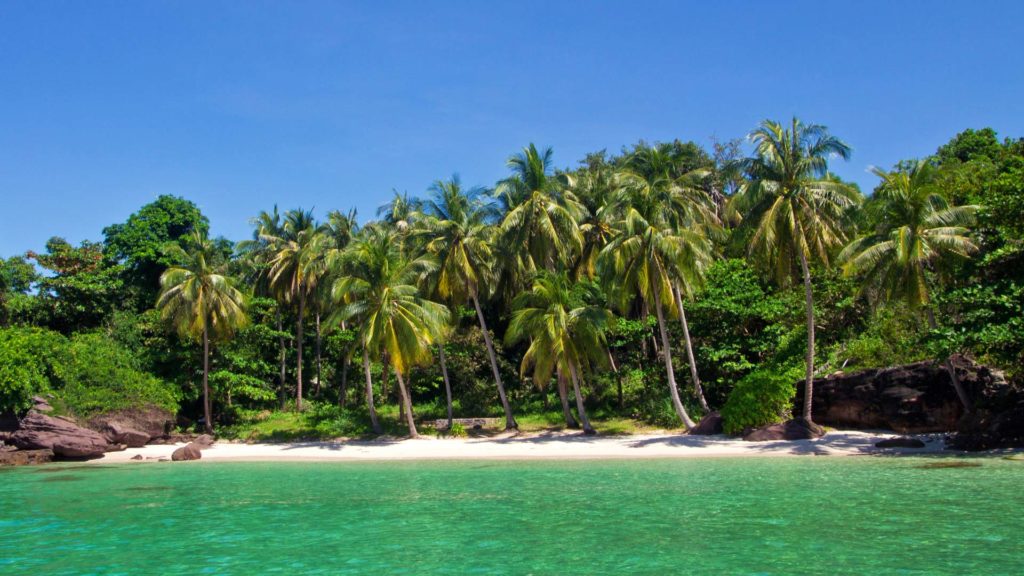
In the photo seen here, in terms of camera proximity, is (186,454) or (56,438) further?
(186,454)

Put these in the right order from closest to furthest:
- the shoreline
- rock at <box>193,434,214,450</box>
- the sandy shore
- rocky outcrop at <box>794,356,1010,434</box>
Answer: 1. the shoreline
2. the sandy shore
3. rocky outcrop at <box>794,356,1010,434</box>
4. rock at <box>193,434,214,450</box>

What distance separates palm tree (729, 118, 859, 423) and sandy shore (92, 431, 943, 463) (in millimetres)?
2483

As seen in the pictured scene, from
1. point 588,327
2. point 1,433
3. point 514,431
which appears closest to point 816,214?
point 588,327

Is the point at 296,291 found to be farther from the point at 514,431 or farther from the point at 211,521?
the point at 211,521

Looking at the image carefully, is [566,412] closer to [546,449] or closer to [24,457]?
[546,449]

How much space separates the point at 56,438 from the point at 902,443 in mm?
32202

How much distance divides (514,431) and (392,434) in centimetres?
591

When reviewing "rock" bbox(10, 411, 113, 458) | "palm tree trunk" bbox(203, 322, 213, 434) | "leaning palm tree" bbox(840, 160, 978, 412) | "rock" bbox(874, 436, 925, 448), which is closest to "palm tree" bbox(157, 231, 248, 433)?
"palm tree trunk" bbox(203, 322, 213, 434)

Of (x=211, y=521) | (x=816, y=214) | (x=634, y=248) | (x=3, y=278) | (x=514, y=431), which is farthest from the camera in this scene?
(x=3, y=278)

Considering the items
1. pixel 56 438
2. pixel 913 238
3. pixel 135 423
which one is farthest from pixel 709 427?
pixel 56 438

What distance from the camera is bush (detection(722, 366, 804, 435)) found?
26.2m

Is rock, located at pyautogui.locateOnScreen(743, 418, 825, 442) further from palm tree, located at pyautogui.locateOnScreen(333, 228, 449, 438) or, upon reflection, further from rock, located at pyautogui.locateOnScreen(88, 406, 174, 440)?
rock, located at pyautogui.locateOnScreen(88, 406, 174, 440)

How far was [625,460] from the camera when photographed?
77.2ft

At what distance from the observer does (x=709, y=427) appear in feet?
89.5
